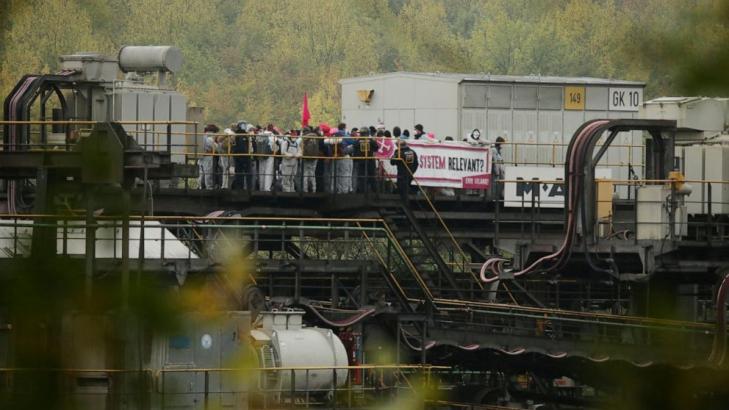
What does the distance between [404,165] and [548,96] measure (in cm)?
925

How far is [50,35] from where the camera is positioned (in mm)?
5473

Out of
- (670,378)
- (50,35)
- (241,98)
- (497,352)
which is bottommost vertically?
(497,352)

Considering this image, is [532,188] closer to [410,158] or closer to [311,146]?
[410,158]

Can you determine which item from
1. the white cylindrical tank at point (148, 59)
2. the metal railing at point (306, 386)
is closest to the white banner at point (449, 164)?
the white cylindrical tank at point (148, 59)

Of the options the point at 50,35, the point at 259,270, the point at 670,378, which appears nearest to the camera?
the point at 670,378

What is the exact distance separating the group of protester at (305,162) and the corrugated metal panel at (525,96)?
317 inches

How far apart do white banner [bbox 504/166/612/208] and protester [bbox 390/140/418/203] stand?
99.7 inches

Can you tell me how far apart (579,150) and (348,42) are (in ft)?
205

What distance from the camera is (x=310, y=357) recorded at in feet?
83.7

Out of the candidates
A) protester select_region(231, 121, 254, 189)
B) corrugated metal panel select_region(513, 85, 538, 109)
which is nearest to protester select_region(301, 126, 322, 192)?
protester select_region(231, 121, 254, 189)

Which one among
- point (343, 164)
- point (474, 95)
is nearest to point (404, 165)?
point (343, 164)

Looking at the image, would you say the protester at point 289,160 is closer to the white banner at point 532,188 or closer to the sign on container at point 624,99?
the white banner at point 532,188

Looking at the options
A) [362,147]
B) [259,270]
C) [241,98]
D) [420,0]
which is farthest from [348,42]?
[420,0]

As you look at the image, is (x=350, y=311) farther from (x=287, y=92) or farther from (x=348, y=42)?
(x=287, y=92)
